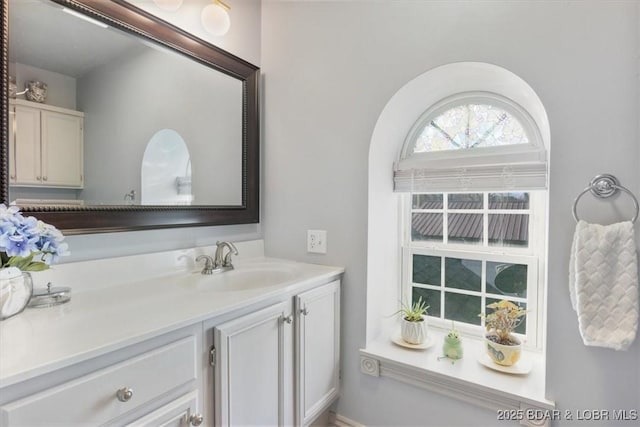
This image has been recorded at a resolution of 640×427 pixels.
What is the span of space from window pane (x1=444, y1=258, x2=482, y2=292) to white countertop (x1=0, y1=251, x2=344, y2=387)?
76 cm

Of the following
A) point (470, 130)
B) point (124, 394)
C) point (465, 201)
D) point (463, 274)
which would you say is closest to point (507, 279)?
point (463, 274)

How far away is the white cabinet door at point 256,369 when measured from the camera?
3.23 feet

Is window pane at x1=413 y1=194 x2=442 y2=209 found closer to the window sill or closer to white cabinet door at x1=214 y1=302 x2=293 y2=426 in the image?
the window sill

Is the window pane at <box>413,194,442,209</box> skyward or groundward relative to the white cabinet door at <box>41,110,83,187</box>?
groundward

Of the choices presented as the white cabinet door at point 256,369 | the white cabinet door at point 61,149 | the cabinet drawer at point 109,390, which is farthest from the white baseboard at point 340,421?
the white cabinet door at point 61,149

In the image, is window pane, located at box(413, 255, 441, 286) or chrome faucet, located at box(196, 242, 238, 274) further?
window pane, located at box(413, 255, 441, 286)

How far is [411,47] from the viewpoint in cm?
139

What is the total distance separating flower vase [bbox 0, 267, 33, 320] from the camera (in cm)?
80

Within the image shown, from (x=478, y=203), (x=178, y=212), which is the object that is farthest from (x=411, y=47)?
(x=178, y=212)

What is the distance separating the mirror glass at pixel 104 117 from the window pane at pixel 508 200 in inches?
53.2

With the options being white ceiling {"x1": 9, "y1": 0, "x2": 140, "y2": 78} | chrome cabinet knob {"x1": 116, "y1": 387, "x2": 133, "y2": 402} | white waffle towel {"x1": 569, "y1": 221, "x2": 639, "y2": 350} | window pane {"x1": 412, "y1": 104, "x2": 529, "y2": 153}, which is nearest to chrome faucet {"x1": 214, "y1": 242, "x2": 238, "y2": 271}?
chrome cabinet knob {"x1": 116, "y1": 387, "x2": 133, "y2": 402}

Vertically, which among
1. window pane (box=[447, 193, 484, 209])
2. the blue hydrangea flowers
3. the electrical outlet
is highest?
window pane (box=[447, 193, 484, 209])

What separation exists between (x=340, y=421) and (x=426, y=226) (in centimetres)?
110

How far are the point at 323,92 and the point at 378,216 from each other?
0.69 meters
